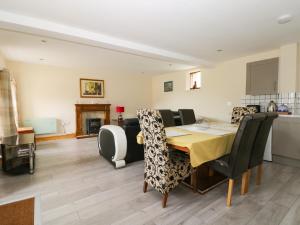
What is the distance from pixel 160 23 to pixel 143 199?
2.48 metres

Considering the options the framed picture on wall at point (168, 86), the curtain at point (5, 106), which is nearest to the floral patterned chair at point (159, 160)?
the curtain at point (5, 106)

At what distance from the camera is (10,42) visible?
10.3ft

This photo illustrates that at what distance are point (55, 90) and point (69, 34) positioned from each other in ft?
10.7

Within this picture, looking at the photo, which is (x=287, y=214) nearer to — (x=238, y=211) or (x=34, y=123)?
(x=238, y=211)

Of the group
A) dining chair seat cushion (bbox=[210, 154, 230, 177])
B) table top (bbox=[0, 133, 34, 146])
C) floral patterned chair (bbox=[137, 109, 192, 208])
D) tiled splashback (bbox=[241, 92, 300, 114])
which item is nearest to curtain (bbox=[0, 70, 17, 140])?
table top (bbox=[0, 133, 34, 146])

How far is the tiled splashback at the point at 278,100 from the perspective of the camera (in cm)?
325

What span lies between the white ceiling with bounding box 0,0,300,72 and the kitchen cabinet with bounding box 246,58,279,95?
0.39 metres

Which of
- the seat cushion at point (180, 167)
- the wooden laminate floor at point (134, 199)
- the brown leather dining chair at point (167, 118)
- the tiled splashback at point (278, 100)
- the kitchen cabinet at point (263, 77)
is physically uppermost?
the kitchen cabinet at point (263, 77)

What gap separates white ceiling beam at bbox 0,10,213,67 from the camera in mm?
2158

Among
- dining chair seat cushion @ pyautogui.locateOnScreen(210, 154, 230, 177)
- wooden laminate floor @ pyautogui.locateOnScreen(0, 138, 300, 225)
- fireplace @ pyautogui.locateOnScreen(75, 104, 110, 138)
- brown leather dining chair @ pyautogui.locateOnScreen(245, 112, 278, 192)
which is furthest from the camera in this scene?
fireplace @ pyautogui.locateOnScreen(75, 104, 110, 138)

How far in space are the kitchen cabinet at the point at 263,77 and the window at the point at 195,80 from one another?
1897 mm

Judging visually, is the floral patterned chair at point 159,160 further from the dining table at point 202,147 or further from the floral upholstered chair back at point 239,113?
the floral upholstered chair back at point 239,113

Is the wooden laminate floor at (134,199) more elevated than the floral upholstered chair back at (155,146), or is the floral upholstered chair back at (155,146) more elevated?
the floral upholstered chair back at (155,146)

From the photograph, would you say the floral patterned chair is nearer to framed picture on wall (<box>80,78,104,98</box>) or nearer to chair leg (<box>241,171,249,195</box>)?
chair leg (<box>241,171,249,195</box>)
